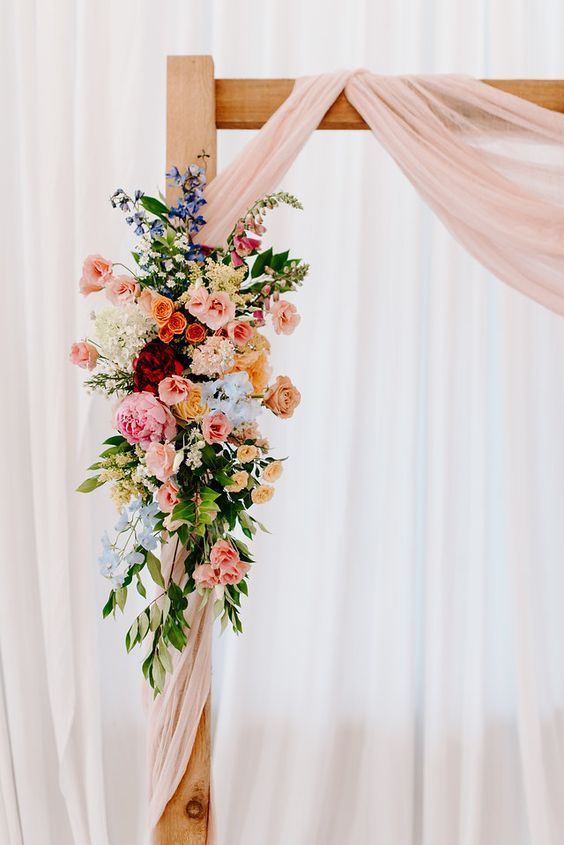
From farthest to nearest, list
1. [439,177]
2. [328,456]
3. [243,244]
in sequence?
1. [328,456]
2. [439,177]
3. [243,244]

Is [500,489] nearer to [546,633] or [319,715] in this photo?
[546,633]

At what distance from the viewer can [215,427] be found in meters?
1.67

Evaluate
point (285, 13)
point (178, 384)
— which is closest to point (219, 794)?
point (178, 384)

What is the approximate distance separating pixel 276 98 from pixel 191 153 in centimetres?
24

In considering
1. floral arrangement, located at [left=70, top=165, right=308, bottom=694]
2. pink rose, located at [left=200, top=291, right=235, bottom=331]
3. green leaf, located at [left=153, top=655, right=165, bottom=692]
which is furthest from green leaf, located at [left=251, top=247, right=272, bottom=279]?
green leaf, located at [left=153, top=655, right=165, bottom=692]

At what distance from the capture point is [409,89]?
1.92m

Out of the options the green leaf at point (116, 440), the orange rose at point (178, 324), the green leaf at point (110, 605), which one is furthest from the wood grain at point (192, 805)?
the orange rose at point (178, 324)

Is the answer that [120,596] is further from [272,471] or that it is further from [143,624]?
[272,471]

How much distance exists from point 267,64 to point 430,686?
1796 millimetres

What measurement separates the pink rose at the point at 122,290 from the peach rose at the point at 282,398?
0.34 metres

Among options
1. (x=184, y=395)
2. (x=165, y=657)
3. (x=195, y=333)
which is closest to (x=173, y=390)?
(x=184, y=395)

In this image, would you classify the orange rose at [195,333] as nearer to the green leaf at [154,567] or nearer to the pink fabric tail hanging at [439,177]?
the pink fabric tail hanging at [439,177]

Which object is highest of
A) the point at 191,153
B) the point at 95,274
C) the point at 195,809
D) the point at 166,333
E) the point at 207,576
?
the point at 191,153

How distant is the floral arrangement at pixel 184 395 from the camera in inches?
66.1
